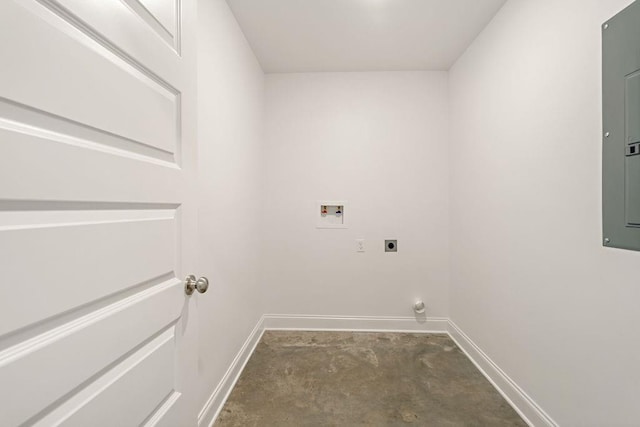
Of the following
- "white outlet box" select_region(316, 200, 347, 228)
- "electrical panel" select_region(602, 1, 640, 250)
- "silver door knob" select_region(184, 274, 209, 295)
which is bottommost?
"silver door knob" select_region(184, 274, 209, 295)

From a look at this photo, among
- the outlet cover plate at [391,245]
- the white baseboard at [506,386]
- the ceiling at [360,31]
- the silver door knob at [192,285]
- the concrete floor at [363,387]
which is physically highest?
the ceiling at [360,31]

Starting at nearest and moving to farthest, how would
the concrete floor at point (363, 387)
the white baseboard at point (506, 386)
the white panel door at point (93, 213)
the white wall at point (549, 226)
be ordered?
the white panel door at point (93, 213) → the white wall at point (549, 226) → the white baseboard at point (506, 386) → the concrete floor at point (363, 387)

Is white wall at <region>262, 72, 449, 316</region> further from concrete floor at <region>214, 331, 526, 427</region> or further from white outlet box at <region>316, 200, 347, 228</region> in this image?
concrete floor at <region>214, 331, 526, 427</region>

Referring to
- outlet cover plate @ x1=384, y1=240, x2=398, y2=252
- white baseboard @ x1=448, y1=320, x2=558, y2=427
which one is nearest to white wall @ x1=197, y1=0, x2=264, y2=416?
outlet cover plate @ x1=384, y1=240, x2=398, y2=252

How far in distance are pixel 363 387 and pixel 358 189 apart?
1.64 metres

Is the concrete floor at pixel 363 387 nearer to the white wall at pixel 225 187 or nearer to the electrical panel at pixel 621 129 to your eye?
the white wall at pixel 225 187

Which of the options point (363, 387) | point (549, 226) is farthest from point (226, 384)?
point (549, 226)

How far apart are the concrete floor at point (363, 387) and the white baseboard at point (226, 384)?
4 centimetres

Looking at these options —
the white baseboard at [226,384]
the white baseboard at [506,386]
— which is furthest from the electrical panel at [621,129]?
the white baseboard at [226,384]

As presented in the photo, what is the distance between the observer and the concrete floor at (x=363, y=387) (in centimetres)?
164

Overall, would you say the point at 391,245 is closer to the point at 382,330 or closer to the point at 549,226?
the point at 382,330

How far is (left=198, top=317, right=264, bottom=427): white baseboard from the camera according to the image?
5.06ft

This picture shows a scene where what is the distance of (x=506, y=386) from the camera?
180cm

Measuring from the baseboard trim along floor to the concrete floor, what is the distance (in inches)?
2.1
